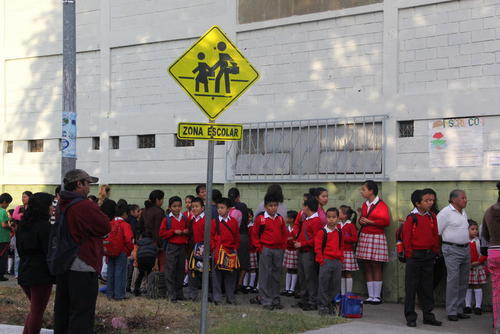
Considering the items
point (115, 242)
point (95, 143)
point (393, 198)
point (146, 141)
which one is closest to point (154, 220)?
point (115, 242)

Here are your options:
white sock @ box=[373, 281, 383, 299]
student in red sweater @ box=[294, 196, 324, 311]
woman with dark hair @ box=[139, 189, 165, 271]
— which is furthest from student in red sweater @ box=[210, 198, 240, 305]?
white sock @ box=[373, 281, 383, 299]

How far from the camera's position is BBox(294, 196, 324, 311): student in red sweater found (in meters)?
12.2

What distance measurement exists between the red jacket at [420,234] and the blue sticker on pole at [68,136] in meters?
5.07

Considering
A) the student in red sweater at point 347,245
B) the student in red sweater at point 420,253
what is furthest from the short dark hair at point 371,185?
the student in red sweater at point 420,253

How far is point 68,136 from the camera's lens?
12016mm

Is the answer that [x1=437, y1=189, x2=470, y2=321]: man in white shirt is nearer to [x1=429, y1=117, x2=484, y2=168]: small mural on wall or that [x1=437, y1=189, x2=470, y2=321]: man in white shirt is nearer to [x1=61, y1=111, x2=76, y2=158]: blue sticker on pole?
[x1=429, y1=117, x2=484, y2=168]: small mural on wall

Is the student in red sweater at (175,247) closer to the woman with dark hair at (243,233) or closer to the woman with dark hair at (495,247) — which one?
the woman with dark hair at (243,233)

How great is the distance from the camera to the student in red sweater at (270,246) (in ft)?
40.2

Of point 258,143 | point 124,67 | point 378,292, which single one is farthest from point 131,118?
point 378,292

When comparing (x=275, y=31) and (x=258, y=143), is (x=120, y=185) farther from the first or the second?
(x=275, y=31)

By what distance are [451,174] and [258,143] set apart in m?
3.86

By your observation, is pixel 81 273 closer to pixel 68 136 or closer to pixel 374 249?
pixel 68 136

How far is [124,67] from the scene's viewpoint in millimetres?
17156

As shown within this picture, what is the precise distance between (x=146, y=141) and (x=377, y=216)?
236 inches
